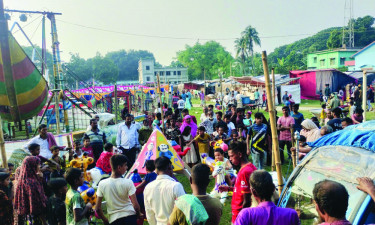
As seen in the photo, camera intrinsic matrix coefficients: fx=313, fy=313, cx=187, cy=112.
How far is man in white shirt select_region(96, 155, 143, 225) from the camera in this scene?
3975 millimetres

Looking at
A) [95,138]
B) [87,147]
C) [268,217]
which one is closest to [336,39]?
[95,138]

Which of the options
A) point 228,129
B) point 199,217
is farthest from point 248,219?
point 228,129

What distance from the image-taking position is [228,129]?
9148mm

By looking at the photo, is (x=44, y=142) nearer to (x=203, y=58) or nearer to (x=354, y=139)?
(x=354, y=139)

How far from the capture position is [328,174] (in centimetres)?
409

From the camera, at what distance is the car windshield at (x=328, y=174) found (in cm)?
362

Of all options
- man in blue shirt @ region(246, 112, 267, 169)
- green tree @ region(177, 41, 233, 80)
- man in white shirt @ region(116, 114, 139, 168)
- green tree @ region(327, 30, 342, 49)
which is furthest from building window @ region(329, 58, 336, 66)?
man in white shirt @ region(116, 114, 139, 168)

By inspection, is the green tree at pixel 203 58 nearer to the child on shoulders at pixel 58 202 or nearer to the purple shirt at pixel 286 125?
the purple shirt at pixel 286 125

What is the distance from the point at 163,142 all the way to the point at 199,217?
456cm

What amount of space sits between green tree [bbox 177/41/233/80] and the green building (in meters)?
30.1

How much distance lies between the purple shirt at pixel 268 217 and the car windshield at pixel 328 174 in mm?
1168

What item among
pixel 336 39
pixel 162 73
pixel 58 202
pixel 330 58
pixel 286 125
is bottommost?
pixel 58 202

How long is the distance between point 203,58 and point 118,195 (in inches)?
3447

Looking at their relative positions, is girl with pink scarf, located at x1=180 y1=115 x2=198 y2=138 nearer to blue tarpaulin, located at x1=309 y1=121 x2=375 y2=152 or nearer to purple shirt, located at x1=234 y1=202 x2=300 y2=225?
blue tarpaulin, located at x1=309 y1=121 x2=375 y2=152
